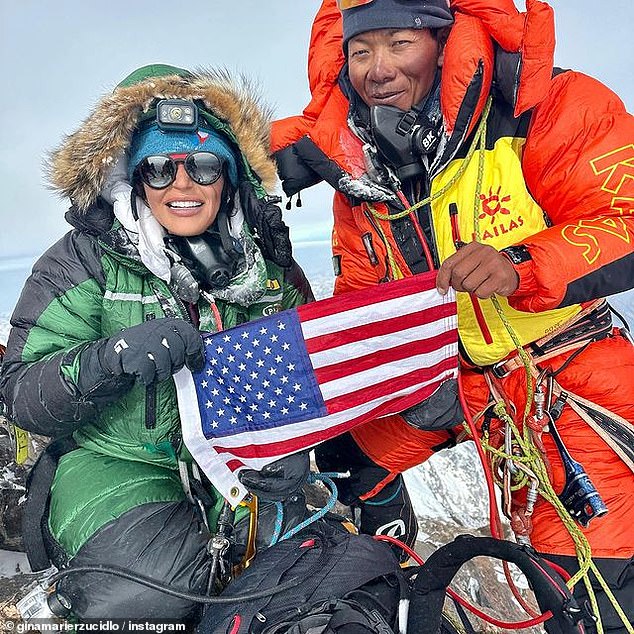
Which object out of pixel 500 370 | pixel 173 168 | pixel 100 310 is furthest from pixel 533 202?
pixel 100 310

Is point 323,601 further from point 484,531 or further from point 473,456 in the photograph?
point 473,456

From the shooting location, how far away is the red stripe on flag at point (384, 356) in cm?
285

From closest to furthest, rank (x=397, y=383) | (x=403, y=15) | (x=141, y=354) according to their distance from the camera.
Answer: (x=141, y=354), (x=403, y=15), (x=397, y=383)

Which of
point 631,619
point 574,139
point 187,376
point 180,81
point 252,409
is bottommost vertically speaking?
point 631,619

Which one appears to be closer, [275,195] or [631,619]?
[631,619]

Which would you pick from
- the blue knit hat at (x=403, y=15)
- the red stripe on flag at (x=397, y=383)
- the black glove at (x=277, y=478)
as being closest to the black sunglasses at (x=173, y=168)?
the blue knit hat at (x=403, y=15)

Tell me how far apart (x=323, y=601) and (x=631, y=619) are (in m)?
1.37

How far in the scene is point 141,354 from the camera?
2.49 m

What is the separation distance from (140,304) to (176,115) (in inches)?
35.9

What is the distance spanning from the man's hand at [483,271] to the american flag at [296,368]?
1.17 ft

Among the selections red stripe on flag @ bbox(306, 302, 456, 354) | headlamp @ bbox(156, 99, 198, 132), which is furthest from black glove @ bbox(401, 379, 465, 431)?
headlamp @ bbox(156, 99, 198, 132)

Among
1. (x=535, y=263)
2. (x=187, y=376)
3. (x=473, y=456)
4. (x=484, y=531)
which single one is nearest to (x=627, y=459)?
(x=535, y=263)

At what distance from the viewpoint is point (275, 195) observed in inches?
131

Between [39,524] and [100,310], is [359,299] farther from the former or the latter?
[39,524]
